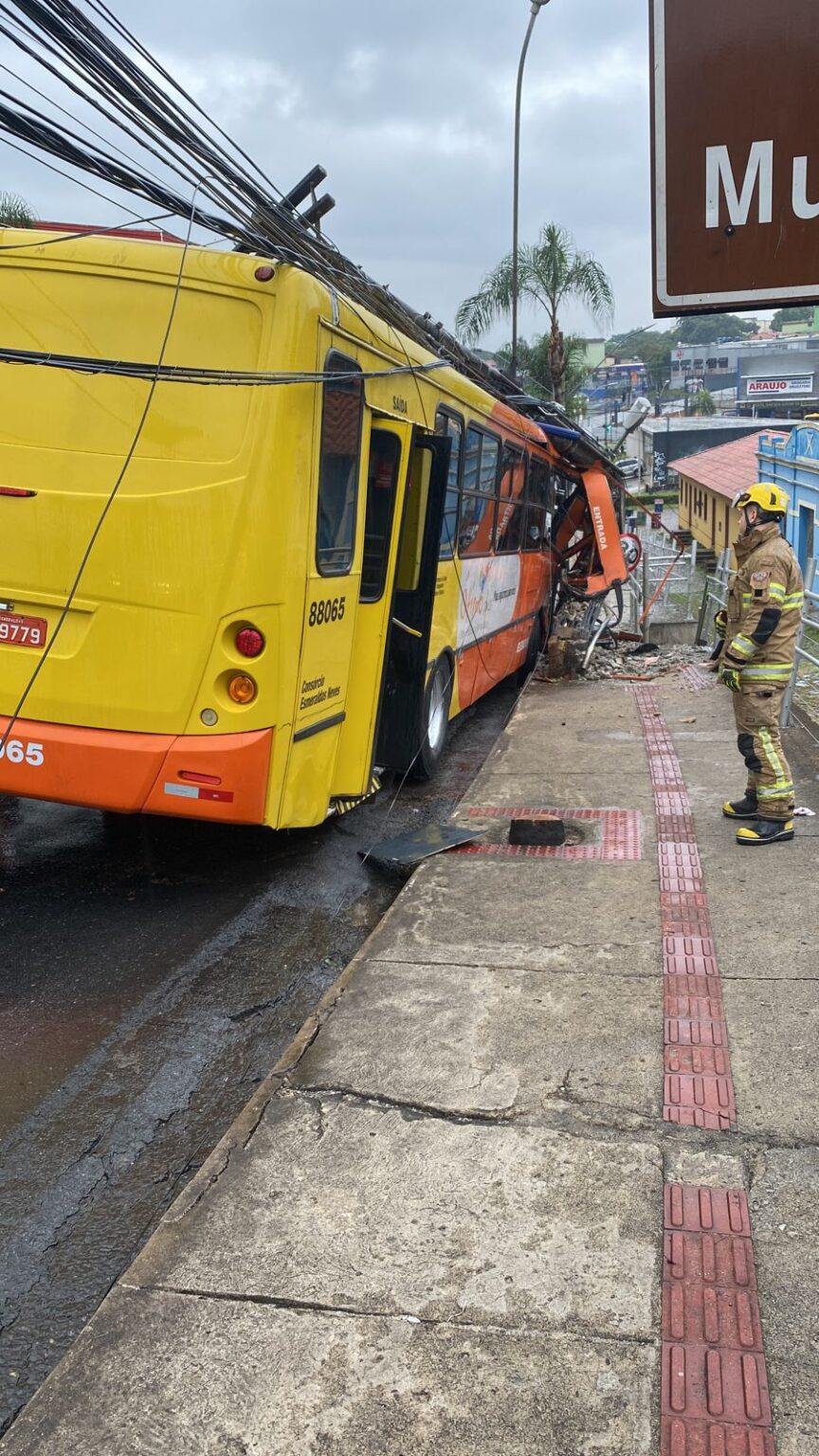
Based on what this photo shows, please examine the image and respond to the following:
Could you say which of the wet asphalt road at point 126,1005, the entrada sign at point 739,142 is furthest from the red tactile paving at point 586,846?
the entrada sign at point 739,142

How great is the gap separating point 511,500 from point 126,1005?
814 centimetres

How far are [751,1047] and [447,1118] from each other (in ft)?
3.89

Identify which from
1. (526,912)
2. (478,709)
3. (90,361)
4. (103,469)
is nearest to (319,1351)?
(526,912)

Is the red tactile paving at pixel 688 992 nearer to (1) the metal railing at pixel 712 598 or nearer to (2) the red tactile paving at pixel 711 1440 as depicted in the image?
(2) the red tactile paving at pixel 711 1440

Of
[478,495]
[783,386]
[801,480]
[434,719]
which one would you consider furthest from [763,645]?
[783,386]

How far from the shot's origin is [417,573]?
7.36 meters

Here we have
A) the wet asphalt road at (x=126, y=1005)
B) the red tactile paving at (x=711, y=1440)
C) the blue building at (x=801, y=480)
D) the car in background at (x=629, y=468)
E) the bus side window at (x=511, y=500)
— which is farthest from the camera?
the blue building at (x=801, y=480)

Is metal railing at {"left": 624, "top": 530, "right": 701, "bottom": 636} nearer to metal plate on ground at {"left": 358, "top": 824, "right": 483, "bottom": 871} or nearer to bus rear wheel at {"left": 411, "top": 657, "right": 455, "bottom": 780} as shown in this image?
bus rear wheel at {"left": 411, "top": 657, "right": 455, "bottom": 780}

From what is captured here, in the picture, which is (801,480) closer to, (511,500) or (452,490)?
(511,500)

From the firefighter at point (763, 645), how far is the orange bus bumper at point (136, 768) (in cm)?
286

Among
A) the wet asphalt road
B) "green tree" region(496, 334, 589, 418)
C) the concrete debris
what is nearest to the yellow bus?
the wet asphalt road

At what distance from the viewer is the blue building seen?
65.4 ft

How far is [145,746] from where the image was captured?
5266 millimetres

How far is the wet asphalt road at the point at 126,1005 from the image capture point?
3.30 metres
